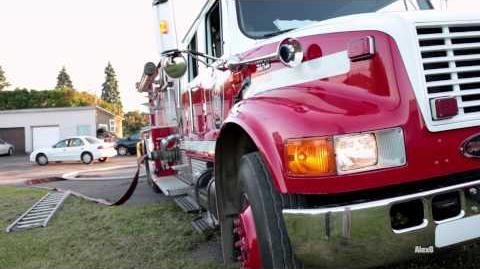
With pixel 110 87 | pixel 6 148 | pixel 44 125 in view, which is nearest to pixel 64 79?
pixel 110 87

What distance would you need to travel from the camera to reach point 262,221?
2922mm

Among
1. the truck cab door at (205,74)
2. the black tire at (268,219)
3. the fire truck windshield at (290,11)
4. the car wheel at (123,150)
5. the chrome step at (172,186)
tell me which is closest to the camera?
the black tire at (268,219)

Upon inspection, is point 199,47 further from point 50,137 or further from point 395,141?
point 50,137

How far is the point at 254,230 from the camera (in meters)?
3.03

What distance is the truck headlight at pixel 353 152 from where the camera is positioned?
2572 mm

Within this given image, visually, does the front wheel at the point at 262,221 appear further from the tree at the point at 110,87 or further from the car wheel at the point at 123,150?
the tree at the point at 110,87

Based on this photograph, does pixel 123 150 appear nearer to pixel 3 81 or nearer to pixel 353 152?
pixel 353 152

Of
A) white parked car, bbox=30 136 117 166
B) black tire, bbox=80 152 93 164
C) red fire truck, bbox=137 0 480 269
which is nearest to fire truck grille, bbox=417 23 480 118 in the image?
red fire truck, bbox=137 0 480 269

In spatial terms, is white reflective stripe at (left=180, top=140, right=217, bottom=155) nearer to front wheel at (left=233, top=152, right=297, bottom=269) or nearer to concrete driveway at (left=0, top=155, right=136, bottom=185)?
front wheel at (left=233, top=152, right=297, bottom=269)

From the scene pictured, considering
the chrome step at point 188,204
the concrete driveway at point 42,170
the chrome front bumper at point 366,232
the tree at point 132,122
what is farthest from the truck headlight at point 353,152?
the tree at point 132,122

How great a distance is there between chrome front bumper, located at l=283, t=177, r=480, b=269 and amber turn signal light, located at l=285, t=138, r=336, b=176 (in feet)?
0.64

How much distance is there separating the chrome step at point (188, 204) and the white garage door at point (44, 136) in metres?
34.4

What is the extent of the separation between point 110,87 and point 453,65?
95.1 m

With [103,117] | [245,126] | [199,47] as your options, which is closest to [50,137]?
[103,117]
